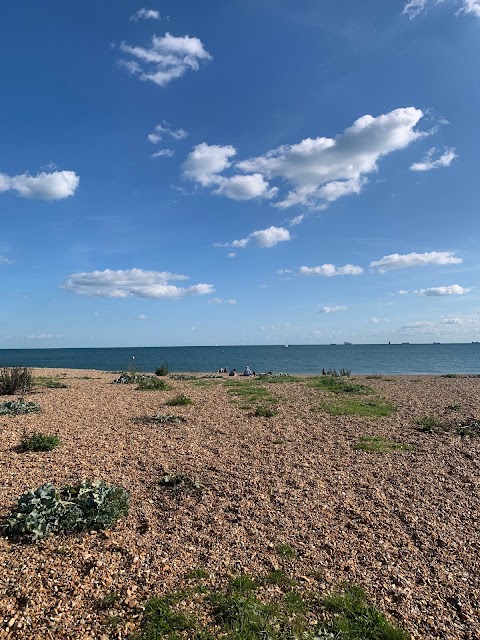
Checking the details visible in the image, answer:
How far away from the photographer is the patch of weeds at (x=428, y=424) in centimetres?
1204

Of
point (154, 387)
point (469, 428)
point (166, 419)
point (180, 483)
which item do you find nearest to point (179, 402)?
point (166, 419)

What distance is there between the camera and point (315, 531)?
5.99 metres

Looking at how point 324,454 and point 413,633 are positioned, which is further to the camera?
point 324,454

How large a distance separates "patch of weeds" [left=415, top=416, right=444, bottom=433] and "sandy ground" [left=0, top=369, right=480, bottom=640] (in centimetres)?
34

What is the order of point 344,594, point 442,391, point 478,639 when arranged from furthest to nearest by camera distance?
point 442,391 → point 344,594 → point 478,639

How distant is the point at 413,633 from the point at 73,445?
7581mm

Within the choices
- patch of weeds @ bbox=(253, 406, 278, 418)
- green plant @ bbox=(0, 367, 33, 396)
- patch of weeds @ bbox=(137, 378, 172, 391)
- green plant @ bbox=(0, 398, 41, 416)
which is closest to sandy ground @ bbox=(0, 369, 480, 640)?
green plant @ bbox=(0, 398, 41, 416)

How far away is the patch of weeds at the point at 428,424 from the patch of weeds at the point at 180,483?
7456mm

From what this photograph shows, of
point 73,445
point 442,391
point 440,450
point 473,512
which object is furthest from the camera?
point 442,391

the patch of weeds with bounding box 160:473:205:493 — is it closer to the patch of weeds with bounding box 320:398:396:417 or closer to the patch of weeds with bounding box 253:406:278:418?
the patch of weeds with bounding box 253:406:278:418

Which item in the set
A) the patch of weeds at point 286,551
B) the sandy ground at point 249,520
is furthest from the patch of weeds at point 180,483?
the patch of weeds at point 286,551

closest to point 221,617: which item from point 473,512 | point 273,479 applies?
point 273,479

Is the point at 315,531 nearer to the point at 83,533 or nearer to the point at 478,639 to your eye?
the point at 478,639

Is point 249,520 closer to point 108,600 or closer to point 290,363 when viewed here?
point 108,600
